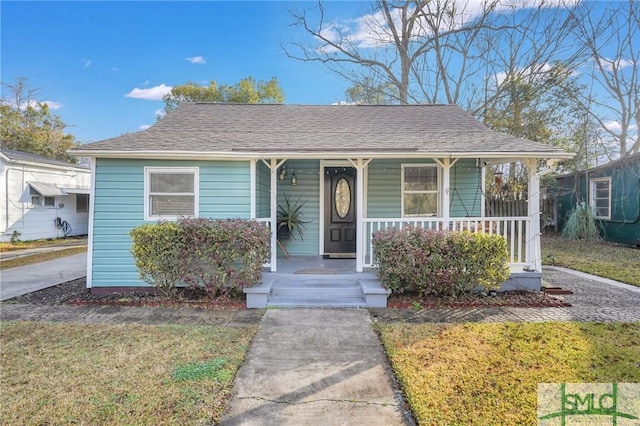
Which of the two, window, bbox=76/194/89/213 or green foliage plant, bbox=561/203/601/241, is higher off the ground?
window, bbox=76/194/89/213

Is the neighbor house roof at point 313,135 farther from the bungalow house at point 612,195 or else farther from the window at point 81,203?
the window at point 81,203

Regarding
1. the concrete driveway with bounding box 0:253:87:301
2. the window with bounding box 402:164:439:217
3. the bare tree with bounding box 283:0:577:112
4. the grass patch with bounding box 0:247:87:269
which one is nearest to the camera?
the concrete driveway with bounding box 0:253:87:301

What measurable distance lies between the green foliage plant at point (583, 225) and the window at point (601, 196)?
2.73ft

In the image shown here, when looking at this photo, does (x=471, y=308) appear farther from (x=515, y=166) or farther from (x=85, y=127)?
(x=85, y=127)

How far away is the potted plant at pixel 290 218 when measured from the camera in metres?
7.82

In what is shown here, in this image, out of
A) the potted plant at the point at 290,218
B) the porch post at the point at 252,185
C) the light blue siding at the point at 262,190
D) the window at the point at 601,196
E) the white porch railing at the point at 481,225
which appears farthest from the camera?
the window at the point at 601,196

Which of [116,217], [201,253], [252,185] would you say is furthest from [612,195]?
[116,217]

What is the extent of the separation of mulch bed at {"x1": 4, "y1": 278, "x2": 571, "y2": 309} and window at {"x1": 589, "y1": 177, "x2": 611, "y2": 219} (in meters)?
10.1

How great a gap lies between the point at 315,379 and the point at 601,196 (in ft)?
50.6

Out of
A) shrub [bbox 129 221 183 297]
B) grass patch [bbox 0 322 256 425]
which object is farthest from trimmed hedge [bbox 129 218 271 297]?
grass patch [bbox 0 322 256 425]

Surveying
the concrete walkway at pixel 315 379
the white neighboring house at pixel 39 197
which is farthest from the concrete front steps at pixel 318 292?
the white neighboring house at pixel 39 197

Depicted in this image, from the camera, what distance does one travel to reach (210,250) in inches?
209

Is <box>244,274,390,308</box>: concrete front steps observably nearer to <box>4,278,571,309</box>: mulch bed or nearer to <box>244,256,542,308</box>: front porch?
<box>244,256,542,308</box>: front porch

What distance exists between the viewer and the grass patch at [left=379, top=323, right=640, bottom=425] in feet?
8.60
